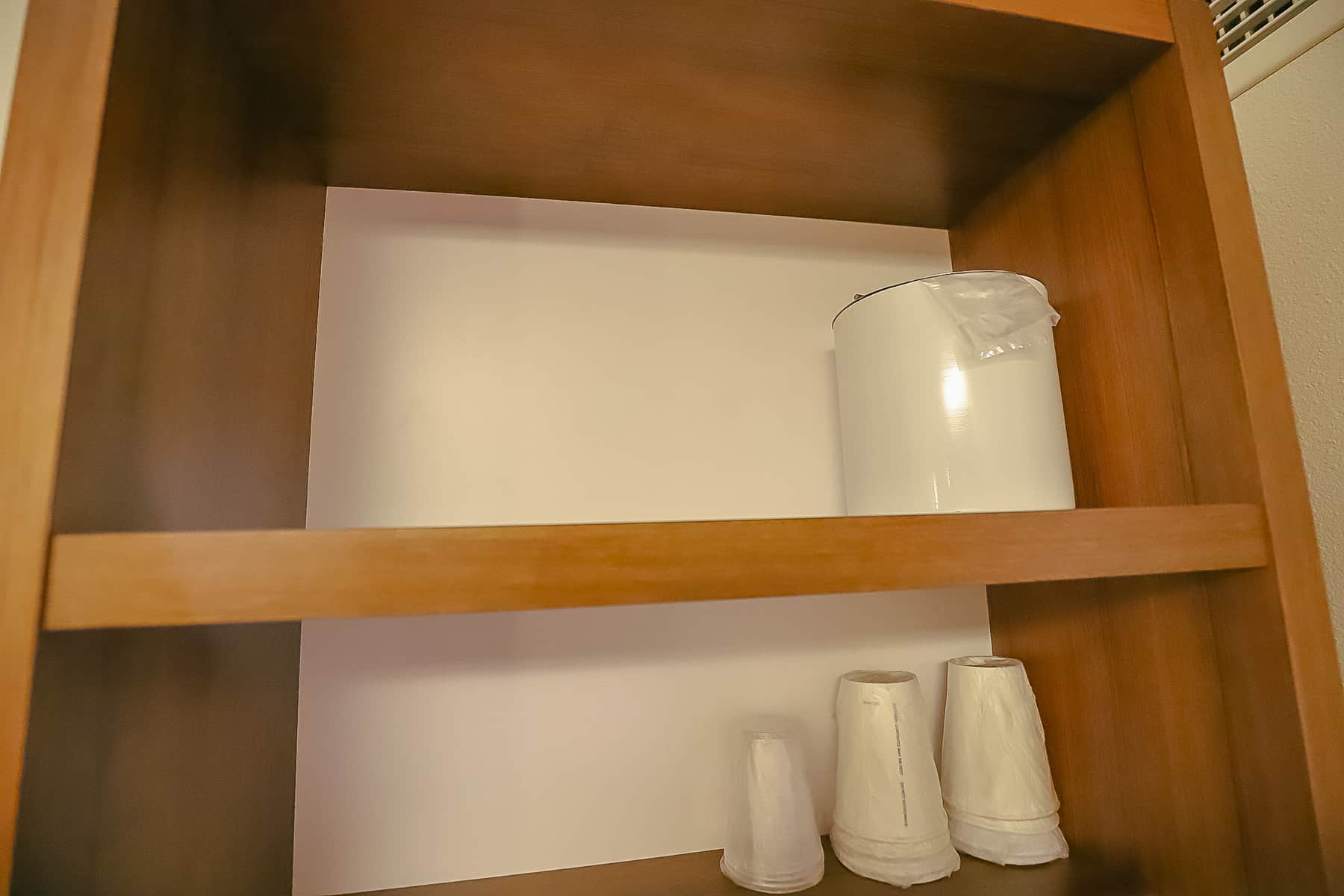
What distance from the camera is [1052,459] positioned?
2.04 feet

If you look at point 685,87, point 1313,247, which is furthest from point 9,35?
point 1313,247

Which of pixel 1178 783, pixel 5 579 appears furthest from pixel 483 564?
pixel 1178 783

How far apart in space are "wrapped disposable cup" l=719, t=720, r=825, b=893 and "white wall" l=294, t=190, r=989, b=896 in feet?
0.28

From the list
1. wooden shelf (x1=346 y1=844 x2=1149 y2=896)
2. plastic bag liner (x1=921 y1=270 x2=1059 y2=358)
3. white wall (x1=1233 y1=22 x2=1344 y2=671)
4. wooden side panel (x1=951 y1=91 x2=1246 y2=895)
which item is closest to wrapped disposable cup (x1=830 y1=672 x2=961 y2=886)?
wooden shelf (x1=346 y1=844 x2=1149 y2=896)

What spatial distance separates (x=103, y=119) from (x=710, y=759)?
717 millimetres

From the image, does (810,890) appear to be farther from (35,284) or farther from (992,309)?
(35,284)

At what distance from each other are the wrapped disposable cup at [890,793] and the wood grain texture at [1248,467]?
24 centimetres

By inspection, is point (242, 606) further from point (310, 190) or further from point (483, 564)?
point (310, 190)

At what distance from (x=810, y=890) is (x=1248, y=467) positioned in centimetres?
51

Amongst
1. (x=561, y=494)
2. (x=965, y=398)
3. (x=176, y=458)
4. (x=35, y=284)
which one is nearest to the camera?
(x=35, y=284)

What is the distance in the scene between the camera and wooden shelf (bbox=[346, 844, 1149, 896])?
64cm

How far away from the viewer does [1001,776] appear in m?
0.68

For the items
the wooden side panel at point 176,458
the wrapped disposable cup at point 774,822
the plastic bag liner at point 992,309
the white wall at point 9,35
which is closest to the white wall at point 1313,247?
the plastic bag liner at point 992,309

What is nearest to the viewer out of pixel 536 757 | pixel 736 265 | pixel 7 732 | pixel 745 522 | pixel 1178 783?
pixel 7 732
